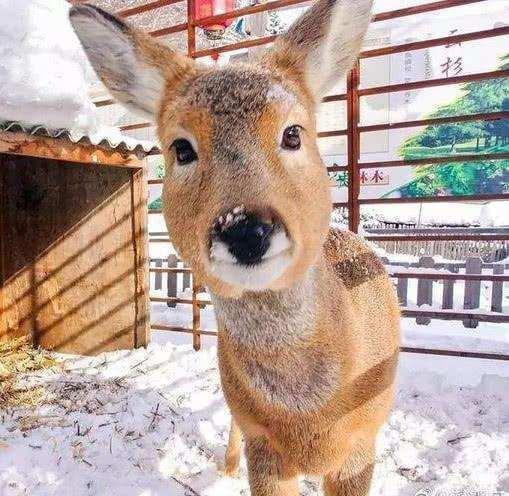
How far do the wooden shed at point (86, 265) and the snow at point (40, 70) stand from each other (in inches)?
44.0

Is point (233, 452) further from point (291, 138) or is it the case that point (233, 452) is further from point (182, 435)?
point (291, 138)

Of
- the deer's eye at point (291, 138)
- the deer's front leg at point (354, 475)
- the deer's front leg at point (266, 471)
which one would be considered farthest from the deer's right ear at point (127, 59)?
the deer's front leg at point (354, 475)

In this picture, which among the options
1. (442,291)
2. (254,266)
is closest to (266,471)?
(254,266)

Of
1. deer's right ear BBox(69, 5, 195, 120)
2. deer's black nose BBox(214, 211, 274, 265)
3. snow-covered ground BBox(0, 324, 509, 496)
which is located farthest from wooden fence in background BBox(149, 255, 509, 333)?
deer's black nose BBox(214, 211, 274, 265)

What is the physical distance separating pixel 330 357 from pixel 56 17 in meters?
4.62

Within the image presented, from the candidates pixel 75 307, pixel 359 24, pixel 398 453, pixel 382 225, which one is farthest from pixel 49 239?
pixel 382 225

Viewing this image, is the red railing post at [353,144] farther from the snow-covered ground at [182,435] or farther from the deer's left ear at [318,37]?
the deer's left ear at [318,37]

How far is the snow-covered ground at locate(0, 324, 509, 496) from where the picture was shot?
302cm

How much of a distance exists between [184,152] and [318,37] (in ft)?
2.33

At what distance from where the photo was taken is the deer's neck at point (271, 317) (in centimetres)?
182

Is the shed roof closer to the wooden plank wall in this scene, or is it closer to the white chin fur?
the wooden plank wall

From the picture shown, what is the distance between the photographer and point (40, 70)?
14.5 feet

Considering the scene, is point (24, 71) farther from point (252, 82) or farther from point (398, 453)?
point (398, 453)

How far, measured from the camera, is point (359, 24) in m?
2.09
